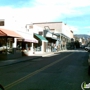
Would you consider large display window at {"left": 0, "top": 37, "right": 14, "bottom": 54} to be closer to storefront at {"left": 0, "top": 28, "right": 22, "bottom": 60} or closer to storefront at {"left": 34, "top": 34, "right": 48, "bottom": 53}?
storefront at {"left": 0, "top": 28, "right": 22, "bottom": 60}

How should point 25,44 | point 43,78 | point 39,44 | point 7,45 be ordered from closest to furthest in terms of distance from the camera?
point 43,78
point 7,45
point 25,44
point 39,44

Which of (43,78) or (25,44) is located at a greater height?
(25,44)

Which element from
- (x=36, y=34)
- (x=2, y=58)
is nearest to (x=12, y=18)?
(x=2, y=58)

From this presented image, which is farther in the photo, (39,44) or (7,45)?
(39,44)

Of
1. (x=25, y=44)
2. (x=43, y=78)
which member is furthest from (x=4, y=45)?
(x=43, y=78)

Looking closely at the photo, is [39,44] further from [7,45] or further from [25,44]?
[7,45]

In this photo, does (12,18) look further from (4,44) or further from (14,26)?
(4,44)

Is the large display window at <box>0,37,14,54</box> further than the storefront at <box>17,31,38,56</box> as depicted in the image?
No

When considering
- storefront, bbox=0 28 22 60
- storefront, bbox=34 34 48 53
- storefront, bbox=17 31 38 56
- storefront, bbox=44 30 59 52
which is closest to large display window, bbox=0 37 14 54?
storefront, bbox=0 28 22 60

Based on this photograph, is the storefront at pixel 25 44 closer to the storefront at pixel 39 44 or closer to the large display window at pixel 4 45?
the storefront at pixel 39 44

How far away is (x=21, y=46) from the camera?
3297cm

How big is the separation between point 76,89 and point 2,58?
18544 mm

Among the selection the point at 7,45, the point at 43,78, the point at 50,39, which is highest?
the point at 50,39

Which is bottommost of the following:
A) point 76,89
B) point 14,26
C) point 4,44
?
point 76,89
